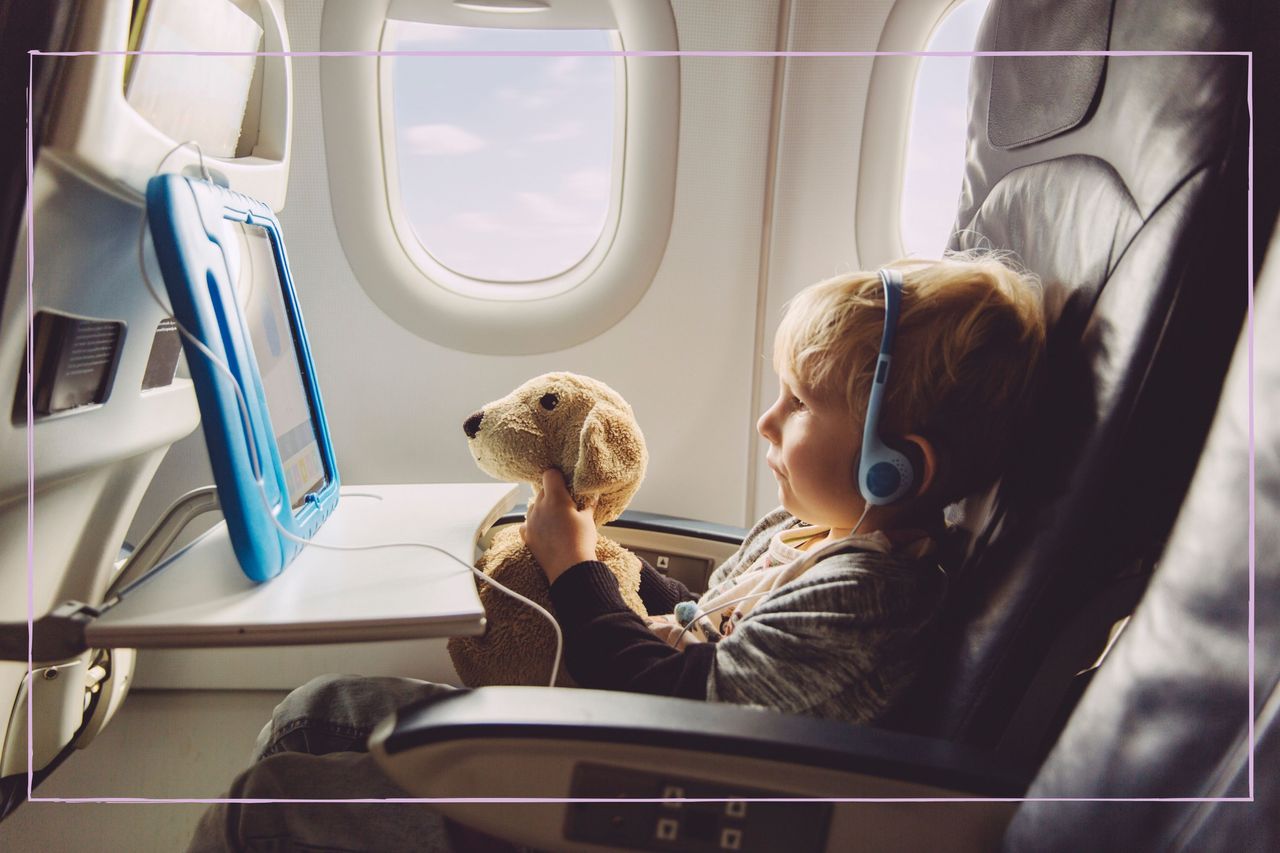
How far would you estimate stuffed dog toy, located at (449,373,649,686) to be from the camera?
104 centimetres

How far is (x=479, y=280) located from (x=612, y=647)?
0.98 metres

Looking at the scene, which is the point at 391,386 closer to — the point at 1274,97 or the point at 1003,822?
the point at 1003,822

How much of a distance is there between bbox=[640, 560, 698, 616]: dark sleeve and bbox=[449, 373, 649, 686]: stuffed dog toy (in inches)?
5.8

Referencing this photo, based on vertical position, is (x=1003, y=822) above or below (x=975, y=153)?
below

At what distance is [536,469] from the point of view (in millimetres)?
1088

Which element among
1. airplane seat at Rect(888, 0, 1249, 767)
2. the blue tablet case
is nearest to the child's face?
airplane seat at Rect(888, 0, 1249, 767)

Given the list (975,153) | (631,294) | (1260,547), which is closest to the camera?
(1260,547)

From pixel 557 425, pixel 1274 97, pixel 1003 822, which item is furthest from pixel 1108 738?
pixel 557 425

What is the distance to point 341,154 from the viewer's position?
1521 mm

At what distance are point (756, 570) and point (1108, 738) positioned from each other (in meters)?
0.54

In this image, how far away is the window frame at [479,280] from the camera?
4.84 feet

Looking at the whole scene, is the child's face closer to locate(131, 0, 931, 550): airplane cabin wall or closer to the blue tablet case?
the blue tablet case

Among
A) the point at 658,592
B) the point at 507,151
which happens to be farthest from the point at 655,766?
the point at 507,151

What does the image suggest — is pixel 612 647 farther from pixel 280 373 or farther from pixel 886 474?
pixel 280 373
